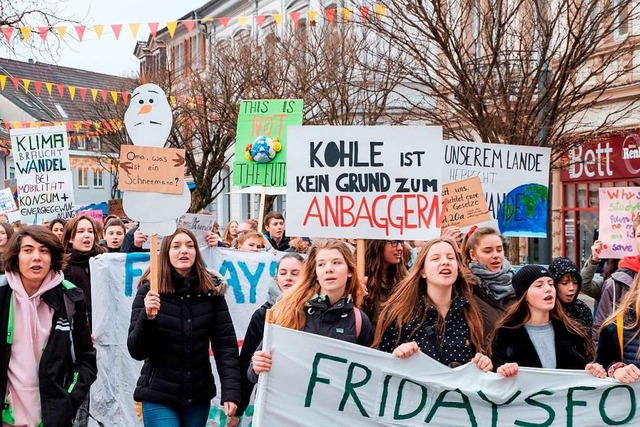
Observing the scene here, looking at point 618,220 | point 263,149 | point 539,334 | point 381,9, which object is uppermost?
point 381,9

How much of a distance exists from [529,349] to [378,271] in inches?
58.0

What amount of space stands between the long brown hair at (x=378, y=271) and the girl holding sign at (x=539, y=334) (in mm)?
1117

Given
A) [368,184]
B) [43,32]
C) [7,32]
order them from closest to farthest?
[368,184] → [7,32] → [43,32]

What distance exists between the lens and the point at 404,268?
616cm

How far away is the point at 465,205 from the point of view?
7.85m

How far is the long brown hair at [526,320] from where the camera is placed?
16.1 ft

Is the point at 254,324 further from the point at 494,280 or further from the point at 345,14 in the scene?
the point at 345,14

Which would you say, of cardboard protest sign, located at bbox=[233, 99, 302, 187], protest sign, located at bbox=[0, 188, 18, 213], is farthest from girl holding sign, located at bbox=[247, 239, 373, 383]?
protest sign, located at bbox=[0, 188, 18, 213]

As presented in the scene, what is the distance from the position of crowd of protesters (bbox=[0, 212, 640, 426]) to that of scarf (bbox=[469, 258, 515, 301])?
0.73ft

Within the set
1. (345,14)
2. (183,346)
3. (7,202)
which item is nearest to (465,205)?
(183,346)

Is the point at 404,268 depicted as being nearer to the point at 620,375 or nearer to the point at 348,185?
the point at 348,185

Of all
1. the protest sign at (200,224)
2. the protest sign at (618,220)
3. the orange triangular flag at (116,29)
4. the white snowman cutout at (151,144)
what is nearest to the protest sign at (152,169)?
the white snowman cutout at (151,144)

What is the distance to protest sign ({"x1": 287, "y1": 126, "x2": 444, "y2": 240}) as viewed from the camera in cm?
591

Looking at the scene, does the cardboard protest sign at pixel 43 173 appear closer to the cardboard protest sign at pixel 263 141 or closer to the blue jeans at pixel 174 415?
the cardboard protest sign at pixel 263 141
